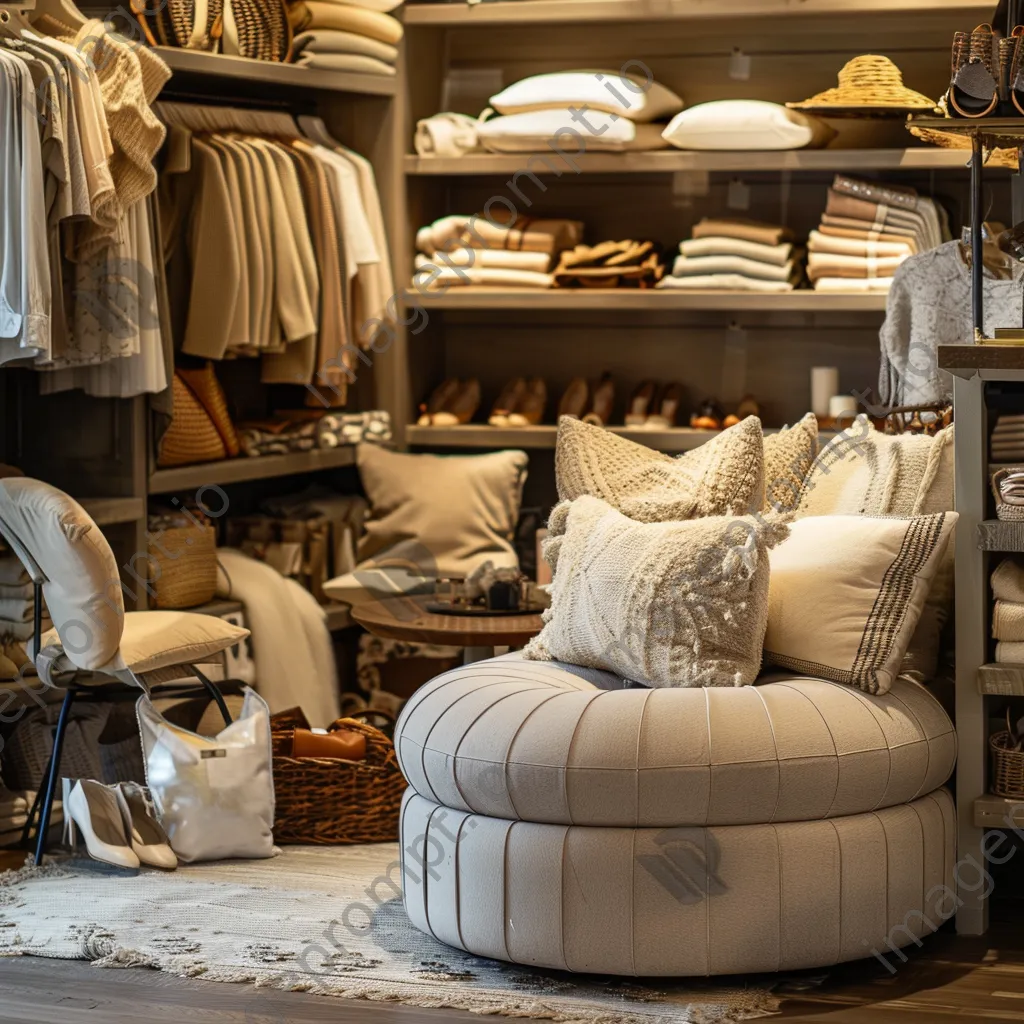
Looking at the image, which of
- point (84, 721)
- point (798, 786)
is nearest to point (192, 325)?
point (84, 721)

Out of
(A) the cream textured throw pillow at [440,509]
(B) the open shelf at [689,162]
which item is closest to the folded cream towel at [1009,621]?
(B) the open shelf at [689,162]

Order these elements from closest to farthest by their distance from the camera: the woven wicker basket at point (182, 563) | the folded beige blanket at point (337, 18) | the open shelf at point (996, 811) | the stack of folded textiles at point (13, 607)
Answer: the open shelf at point (996, 811) < the stack of folded textiles at point (13, 607) < the woven wicker basket at point (182, 563) < the folded beige blanket at point (337, 18)

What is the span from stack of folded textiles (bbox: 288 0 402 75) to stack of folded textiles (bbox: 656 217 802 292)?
114cm

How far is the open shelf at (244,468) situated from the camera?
443 centimetres

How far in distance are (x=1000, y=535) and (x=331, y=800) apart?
1659 millimetres

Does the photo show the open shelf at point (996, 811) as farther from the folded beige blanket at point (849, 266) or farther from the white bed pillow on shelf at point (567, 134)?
the white bed pillow on shelf at point (567, 134)

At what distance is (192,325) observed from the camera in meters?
4.56

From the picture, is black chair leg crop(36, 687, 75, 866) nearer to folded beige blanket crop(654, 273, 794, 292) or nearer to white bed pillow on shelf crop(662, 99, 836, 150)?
folded beige blanket crop(654, 273, 794, 292)

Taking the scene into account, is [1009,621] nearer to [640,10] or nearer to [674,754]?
[674,754]

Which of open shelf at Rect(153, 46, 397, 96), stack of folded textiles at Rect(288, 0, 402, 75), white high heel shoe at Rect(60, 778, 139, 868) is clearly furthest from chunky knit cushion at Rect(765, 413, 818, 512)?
stack of folded textiles at Rect(288, 0, 402, 75)

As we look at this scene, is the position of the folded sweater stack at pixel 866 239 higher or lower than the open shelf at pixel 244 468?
higher

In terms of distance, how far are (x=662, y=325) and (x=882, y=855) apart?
9.41ft

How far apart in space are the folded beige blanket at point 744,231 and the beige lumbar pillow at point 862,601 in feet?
6.69

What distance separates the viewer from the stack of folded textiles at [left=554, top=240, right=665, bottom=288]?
5.09 metres
